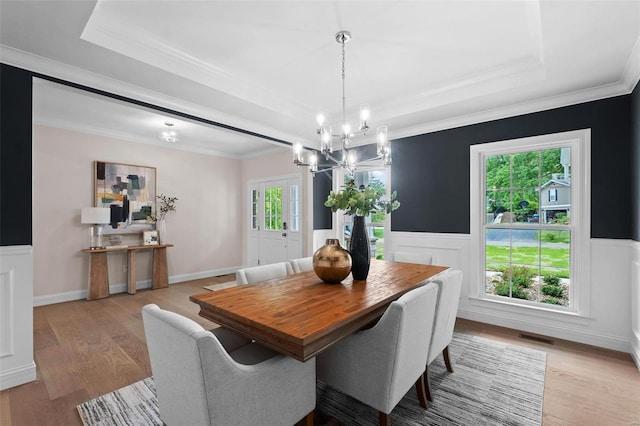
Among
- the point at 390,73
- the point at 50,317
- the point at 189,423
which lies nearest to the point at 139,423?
the point at 189,423

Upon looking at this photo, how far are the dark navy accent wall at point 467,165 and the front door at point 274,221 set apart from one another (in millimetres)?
2022

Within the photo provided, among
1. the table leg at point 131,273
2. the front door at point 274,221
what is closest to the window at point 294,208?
the front door at point 274,221

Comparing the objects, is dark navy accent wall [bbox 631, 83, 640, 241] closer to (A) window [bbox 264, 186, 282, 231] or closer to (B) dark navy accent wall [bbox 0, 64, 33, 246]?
(A) window [bbox 264, 186, 282, 231]

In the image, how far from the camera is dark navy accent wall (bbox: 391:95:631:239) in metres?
2.78

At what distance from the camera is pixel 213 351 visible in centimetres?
108

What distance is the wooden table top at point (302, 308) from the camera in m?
1.29

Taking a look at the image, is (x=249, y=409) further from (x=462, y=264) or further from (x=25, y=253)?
(x=462, y=264)

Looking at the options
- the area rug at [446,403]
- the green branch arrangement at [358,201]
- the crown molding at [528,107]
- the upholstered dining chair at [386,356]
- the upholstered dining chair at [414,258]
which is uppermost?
the crown molding at [528,107]

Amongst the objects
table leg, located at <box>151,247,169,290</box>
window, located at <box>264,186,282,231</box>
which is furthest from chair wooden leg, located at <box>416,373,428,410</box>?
table leg, located at <box>151,247,169,290</box>

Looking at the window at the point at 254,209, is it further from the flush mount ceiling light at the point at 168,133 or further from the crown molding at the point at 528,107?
the crown molding at the point at 528,107

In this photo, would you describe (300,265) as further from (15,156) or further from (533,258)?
(533,258)

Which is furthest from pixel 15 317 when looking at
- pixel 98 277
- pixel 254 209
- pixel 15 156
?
pixel 254 209

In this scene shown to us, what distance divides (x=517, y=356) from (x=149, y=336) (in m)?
3.01

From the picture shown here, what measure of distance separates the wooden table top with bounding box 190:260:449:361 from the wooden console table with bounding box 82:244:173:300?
3.67m
